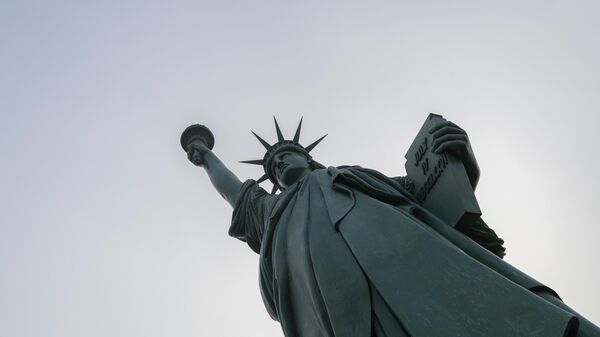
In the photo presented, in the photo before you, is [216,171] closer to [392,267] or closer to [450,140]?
[450,140]

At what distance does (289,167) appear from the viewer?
8664 mm

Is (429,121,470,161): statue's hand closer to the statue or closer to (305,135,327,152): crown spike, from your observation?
the statue

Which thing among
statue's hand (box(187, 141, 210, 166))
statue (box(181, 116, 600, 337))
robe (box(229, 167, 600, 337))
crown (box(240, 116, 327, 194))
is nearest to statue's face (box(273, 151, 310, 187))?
crown (box(240, 116, 327, 194))

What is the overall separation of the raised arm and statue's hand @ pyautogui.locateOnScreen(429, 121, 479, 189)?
140 inches

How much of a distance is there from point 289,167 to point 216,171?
5.43ft

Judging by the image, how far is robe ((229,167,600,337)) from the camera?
421 cm

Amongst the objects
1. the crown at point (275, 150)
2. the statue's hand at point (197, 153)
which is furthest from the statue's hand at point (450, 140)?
the statue's hand at point (197, 153)

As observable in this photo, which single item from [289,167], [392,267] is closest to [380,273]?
[392,267]

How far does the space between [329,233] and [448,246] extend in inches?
51.7

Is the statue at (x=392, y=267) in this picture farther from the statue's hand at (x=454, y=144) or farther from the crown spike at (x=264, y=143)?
the crown spike at (x=264, y=143)

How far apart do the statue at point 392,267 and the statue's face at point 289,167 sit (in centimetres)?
68

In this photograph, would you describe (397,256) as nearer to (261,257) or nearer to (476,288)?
(476,288)

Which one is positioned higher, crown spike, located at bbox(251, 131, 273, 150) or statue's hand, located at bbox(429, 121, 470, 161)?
crown spike, located at bbox(251, 131, 273, 150)

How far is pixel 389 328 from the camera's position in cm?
463
